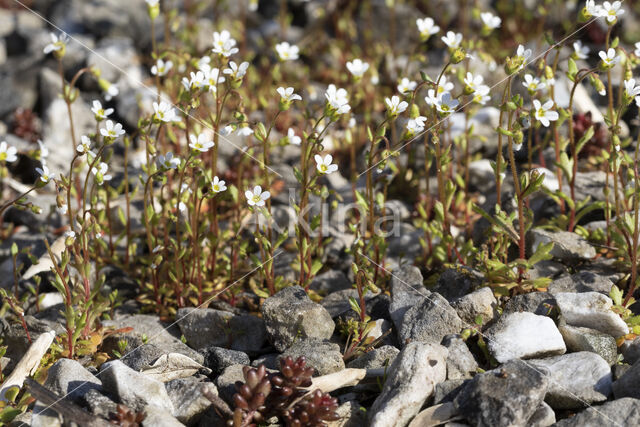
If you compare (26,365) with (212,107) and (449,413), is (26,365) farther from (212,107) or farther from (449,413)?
(212,107)

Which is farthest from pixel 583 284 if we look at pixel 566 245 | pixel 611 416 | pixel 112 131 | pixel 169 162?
pixel 112 131

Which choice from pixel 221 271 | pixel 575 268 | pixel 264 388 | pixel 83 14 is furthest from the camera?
pixel 83 14

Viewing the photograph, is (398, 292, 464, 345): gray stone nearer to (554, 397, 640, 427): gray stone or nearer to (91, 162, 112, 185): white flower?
(554, 397, 640, 427): gray stone

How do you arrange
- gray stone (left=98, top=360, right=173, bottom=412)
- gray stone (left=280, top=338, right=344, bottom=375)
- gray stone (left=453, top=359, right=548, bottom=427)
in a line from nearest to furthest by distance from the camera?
1. gray stone (left=453, top=359, right=548, bottom=427)
2. gray stone (left=98, top=360, right=173, bottom=412)
3. gray stone (left=280, top=338, right=344, bottom=375)

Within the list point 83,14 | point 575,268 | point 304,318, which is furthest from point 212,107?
point 575,268

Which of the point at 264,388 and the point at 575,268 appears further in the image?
the point at 575,268

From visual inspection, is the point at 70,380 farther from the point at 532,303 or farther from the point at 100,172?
the point at 532,303

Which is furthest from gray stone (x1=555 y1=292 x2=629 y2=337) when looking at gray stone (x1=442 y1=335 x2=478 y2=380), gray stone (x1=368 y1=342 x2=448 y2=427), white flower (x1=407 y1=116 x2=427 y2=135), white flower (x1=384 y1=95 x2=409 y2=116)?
white flower (x1=384 y1=95 x2=409 y2=116)

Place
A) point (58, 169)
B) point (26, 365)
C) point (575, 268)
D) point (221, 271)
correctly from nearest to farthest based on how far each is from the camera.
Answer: point (26, 365) < point (575, 268) < point (221, 271) < point (58, 169)
